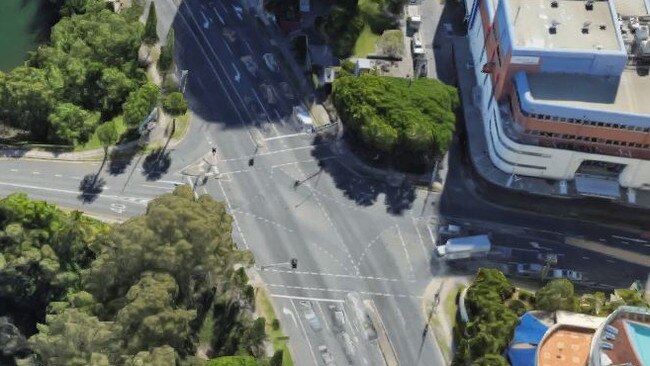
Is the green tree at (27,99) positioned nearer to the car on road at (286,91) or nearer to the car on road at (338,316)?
the car on road at (286,91)

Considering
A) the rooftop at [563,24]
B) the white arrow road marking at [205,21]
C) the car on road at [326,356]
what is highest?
the rooftop at [563,24]

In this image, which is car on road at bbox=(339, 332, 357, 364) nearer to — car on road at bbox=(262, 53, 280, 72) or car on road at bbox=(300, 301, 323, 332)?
car on road at bbox=(300, 301, 323, 332)

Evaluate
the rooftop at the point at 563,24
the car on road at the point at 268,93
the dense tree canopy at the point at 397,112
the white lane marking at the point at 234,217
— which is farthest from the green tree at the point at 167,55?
the rooftop at the point at 563,24

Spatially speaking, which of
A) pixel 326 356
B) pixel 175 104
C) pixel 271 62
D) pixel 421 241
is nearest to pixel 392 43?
pixel 271 62

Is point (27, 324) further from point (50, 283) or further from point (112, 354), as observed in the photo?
point (112, 354)

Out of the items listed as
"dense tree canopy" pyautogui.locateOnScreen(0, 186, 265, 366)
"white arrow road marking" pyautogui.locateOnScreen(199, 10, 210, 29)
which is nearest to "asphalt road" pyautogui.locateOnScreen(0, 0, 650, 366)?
"dense tree canopy" pyautogui.locateOnScreen(0, 186, 265, 366)

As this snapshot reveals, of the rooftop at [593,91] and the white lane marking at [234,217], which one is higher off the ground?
the rooftop at [593,91]
